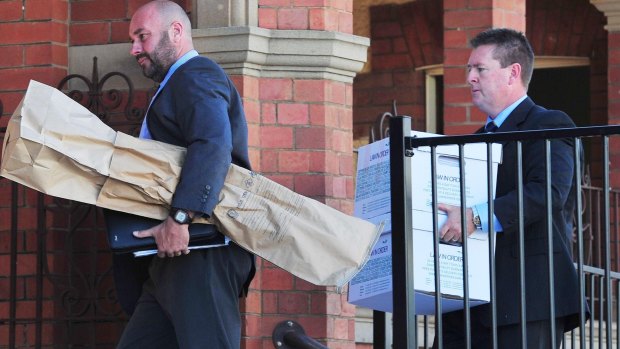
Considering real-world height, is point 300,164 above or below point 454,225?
above

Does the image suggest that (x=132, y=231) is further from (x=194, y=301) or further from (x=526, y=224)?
(x=526, y=224)

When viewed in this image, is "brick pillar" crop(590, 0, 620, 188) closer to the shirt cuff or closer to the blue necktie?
the blue necktie

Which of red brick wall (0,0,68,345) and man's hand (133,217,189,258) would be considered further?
red brick wall (0,0,68,345)

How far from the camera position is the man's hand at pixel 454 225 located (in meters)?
5.32

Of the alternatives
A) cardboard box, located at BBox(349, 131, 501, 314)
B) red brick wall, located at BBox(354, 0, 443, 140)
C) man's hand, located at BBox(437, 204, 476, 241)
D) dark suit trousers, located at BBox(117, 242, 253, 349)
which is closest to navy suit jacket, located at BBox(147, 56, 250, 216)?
dark suit trousers, located at BBox(117, 242, 253, 349)

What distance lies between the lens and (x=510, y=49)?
559 cm

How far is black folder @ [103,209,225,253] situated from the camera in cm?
528

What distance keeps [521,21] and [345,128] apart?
2044 millimetres

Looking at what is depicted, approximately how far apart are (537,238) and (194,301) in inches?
50.0

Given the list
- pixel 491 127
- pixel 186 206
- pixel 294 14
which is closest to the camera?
pixel 186 206

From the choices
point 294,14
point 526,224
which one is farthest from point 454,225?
point 294,14

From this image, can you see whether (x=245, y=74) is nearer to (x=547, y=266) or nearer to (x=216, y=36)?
(x=216, y=36)

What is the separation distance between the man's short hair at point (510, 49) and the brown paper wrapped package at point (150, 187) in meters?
0.83

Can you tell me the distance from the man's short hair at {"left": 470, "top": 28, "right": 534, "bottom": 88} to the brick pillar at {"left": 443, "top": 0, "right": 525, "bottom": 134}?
2556 millimetres
